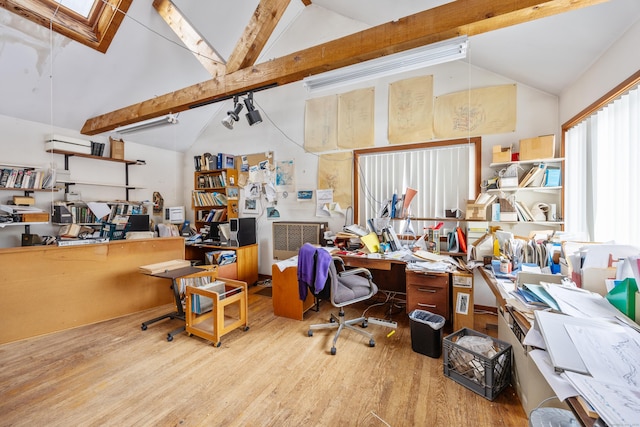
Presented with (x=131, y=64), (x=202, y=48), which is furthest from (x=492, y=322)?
(x=131, y=64)

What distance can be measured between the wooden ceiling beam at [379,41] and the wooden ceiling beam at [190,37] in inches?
9.3

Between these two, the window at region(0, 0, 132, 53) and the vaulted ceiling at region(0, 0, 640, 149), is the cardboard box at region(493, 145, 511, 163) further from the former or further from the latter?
the window at region(0, 0, 132, 53)

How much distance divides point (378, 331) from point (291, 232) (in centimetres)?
196

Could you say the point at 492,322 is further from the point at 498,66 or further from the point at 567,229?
the point at 498,66

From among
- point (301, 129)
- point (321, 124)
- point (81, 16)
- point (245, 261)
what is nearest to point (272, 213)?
point (245, 261)

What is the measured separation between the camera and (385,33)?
1.98 m

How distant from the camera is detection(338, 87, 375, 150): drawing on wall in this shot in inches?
140

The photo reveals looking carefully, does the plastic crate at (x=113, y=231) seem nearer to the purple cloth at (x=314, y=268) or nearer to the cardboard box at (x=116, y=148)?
the cardboard box at (x=116, y=148)

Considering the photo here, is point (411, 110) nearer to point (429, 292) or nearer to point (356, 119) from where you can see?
point (356, 119)

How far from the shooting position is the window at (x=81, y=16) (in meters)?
Result: 2.57

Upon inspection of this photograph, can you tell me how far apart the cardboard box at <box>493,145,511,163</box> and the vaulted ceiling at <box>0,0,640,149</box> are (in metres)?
0.68

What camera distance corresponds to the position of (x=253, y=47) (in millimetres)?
2678

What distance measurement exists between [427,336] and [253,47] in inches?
126

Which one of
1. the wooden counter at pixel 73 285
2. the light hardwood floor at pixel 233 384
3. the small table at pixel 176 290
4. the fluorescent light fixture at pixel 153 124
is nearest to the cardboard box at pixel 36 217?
the wooden counter at pixel 73 285
